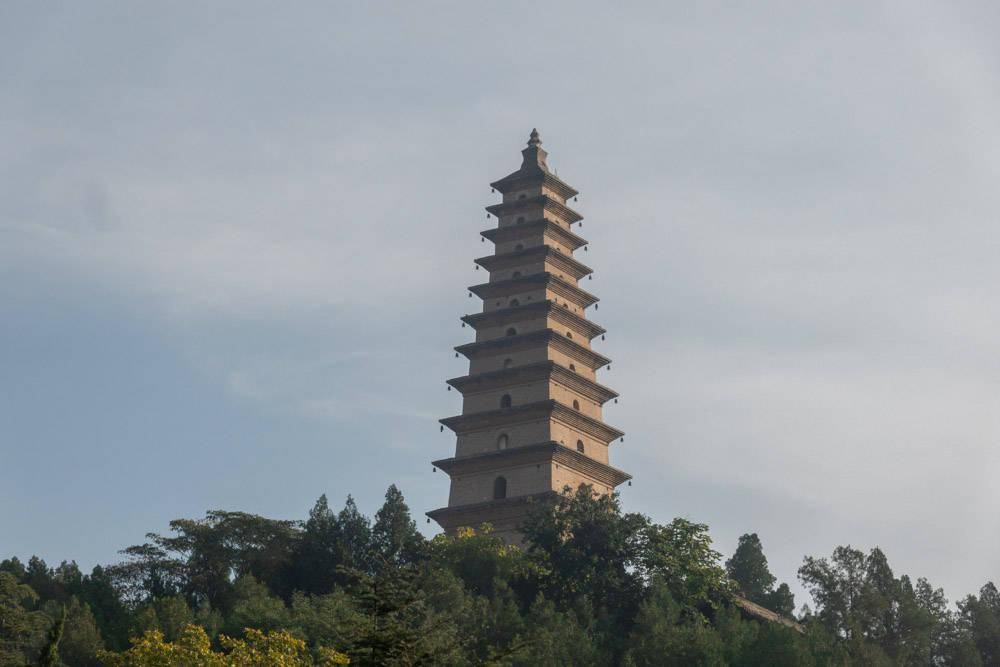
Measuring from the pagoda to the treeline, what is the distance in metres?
2.83

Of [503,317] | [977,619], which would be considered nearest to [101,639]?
[503,317]

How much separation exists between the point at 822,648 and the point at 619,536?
8.99 metres

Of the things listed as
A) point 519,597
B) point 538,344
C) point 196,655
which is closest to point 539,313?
point 538,344

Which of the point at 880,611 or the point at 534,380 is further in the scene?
the point at 534,380

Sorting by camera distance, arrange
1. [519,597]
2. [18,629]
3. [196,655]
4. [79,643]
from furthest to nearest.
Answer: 1. [519,597]
2. [18,629]
3. [79,643]
4. [196,655]

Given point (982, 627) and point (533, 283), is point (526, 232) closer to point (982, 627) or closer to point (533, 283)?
point (533, 283)

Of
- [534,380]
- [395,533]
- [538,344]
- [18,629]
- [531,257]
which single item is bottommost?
[18,629]

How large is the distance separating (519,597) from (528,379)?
13.1 meters

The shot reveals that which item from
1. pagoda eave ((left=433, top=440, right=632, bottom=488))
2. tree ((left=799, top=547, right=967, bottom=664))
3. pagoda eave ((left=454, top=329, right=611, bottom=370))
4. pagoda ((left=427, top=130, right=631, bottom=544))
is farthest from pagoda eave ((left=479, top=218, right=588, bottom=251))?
tree ((left=799, top=547, right=967, bottom=664))

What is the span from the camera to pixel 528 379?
5806cm

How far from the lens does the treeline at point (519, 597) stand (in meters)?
40.5

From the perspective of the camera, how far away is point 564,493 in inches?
2096

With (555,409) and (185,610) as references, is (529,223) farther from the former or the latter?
(185,610)

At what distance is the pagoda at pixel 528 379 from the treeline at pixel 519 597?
2.83 m
